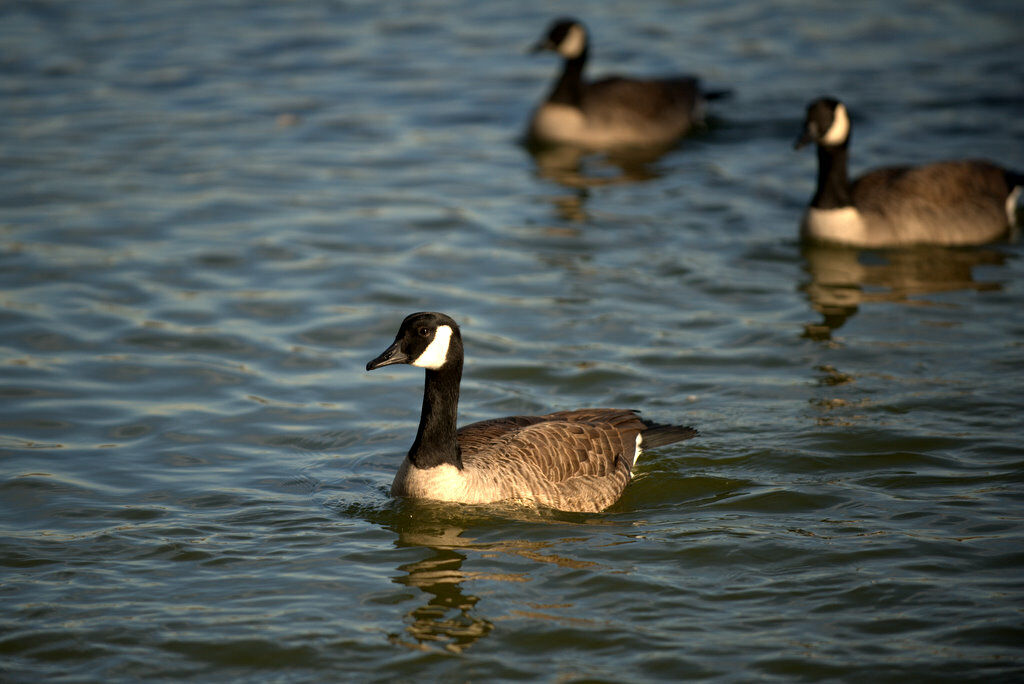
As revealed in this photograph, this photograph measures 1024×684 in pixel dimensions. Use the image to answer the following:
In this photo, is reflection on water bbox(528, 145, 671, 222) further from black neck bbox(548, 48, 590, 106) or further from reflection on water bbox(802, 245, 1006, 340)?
reflection on water bbox(802, 245, 1006, 340)

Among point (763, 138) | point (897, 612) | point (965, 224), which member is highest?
point (763, 138)

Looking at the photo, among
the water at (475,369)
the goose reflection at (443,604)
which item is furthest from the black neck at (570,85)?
the goose reflection at (443,604)

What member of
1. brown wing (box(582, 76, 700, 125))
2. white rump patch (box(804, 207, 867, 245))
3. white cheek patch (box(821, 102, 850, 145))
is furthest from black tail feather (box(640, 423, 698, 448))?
brown wing (box(582, 76, 700, 125))

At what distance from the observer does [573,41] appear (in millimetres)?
18625

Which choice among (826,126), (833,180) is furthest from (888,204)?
(826,126)

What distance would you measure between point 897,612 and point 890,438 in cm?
266

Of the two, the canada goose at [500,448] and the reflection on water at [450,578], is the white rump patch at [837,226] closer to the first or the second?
the canada goose at [500,448]

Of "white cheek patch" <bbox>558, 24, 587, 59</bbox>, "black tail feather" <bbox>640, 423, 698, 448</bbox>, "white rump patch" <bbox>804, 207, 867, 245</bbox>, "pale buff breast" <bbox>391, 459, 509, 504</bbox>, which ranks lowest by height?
"pale buff breast" <bbox>391, 459, 509, 504</bbox>

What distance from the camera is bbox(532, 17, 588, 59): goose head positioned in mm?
18641

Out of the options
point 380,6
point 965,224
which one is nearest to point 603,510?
point 965,224

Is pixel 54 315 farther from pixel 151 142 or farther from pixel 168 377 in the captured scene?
pixel 151 142

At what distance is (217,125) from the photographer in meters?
18.8

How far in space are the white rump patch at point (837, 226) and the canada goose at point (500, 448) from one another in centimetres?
586

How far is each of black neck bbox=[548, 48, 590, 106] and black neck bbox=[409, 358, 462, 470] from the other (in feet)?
35.1
